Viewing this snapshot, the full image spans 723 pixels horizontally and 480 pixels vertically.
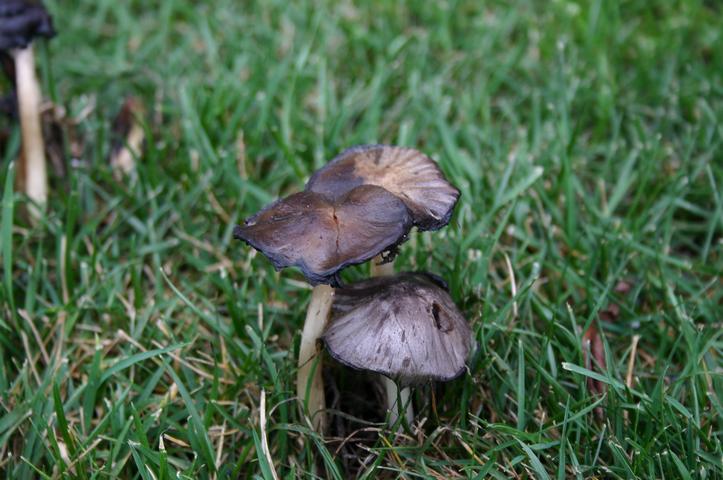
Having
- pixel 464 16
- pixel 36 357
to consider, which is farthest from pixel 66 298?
pixel 464 16

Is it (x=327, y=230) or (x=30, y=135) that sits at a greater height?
(x=327, y=230)

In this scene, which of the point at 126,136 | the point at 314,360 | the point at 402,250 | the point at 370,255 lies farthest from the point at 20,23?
the point at 370,255

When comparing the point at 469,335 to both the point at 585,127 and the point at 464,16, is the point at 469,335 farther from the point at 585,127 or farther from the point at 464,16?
the point at 464,16

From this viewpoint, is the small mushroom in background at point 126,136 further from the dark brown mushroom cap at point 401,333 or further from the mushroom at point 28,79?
the dark brown mushroom cap at point 401,333

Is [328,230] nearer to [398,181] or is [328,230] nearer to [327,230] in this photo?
[327,230]

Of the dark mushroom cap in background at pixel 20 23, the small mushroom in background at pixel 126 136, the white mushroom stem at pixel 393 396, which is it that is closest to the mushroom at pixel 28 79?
the dark mushroom cap in background at pixel 20 23

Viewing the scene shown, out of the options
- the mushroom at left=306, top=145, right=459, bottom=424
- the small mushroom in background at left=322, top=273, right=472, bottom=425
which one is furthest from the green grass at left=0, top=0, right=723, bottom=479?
the mushroom at left=306, top=145, right=459, bottom=424
